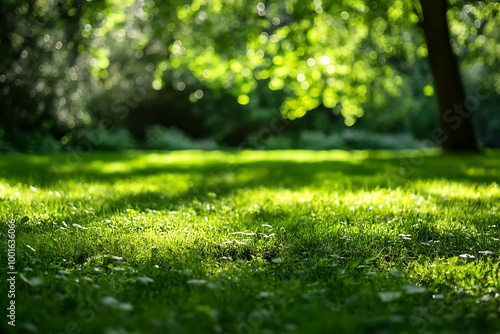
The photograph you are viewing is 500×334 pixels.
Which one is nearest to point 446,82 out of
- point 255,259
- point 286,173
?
point 286,173

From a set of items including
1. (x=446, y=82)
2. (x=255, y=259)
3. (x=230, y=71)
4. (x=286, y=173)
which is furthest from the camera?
(x=230, y=71)

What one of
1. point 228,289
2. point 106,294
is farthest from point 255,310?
point 106,294

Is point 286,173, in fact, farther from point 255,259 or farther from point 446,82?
point 446,82

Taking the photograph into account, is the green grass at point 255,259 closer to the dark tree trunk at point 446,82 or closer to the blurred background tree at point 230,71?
the blurred background tree at point 230,71

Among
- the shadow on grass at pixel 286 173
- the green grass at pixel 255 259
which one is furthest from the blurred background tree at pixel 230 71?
the green grass at pixel 255 259

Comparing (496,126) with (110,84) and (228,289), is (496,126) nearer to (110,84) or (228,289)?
(110,84)

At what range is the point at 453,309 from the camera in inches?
128

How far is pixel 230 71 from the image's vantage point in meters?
16.1

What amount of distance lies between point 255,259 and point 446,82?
467 inches

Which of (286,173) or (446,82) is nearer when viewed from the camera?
(286,173)

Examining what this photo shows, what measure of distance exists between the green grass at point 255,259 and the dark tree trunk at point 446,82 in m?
7.51

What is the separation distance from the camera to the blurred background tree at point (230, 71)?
14.4m

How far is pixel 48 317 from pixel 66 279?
2.15ft

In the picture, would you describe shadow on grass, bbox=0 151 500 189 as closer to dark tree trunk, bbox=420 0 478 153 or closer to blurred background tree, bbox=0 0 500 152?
dark tree trunk, bbox=420 0 478 153
